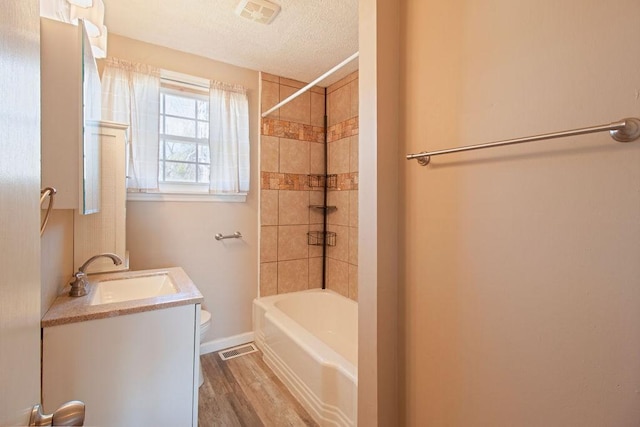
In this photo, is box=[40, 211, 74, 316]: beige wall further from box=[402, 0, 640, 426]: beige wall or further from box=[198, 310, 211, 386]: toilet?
box=[402, 0, 640, 426]: beige wall

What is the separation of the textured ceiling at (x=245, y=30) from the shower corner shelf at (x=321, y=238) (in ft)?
5.18

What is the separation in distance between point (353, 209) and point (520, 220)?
6.15 feet

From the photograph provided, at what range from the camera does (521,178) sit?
0.89 m

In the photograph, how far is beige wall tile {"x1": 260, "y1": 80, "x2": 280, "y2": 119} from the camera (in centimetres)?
274

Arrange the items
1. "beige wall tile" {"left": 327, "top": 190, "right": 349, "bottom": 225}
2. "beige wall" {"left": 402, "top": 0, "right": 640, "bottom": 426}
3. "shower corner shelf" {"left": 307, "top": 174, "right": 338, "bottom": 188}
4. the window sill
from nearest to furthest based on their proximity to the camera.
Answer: "beige wall" {"left": 402, "top": 0, "right": 640, "bottom": 426} < the window sill < "beige wall tile" {"left": 327, "top": 190, "right": 349, "bottom": 225} < "shower corner shelf" {"left": 307, "top": 174, "right": 338, "bottom": 188}

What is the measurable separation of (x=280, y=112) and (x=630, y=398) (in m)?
2.78

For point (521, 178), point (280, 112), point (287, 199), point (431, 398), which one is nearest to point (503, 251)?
point (521, 178)

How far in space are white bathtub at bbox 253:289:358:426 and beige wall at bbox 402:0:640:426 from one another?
61 centimetres

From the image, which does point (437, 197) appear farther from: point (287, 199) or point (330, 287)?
point (330, 287)

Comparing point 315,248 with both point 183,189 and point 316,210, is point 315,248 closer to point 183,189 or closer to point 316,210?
point 316,210

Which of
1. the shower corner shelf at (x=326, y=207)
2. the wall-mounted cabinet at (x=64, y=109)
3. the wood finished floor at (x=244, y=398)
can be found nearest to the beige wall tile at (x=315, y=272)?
the shower corner shelf at (x=326, y=207)

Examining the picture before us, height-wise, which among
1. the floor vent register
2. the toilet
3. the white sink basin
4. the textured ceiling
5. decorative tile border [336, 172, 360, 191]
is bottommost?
the floor vent register

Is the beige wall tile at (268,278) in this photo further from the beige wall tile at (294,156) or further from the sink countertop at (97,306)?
Answer: the sink countertop at (97,306)

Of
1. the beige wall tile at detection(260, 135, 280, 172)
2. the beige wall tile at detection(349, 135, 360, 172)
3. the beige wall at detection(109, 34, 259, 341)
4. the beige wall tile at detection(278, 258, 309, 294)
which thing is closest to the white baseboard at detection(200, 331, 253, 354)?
the beige wall at detection(109, 34, 259, 341)
